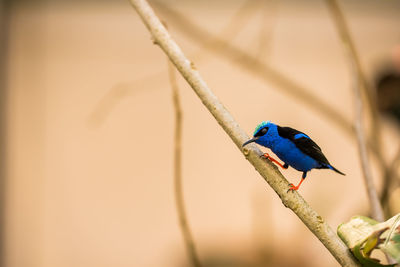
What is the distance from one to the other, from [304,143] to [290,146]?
0.04 ft

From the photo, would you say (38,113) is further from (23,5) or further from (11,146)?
(23,5)

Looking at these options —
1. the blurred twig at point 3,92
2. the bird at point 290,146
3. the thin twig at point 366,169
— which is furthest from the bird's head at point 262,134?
the blurred twig at point 3,92

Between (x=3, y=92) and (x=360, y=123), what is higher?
(x=3, y=92)

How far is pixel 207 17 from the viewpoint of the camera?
5.93 feet

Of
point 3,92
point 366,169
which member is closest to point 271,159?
point 366,169

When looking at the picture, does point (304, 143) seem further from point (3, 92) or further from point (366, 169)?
point (3, 92)

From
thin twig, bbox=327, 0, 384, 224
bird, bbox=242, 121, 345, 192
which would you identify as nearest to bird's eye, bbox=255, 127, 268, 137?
bird, bbox=242, 121, 345, 192

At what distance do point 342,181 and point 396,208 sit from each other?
41.6 inches

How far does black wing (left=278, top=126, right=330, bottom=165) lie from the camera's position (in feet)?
1.06

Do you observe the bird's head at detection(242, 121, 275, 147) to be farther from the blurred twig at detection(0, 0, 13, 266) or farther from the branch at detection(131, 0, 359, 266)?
the blurred twig at detection(0, 0, 13, 266)

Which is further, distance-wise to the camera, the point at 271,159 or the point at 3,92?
the point at 3,92

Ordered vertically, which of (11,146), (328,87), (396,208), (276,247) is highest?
(11,146)

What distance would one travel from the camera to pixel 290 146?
0.33 meters

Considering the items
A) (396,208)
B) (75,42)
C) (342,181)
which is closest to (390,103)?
(396,208)
